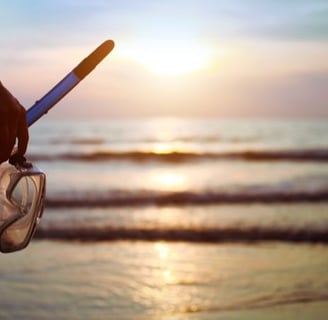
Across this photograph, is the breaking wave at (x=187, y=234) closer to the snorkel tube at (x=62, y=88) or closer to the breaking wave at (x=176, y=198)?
the breaking wave at (x=176, y=198)

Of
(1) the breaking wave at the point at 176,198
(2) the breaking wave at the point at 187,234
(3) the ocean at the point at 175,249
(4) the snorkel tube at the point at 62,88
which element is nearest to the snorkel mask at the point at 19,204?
(4) the snorkel tube at the point at 62,88

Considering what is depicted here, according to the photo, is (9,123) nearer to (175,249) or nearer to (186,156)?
(175,249)

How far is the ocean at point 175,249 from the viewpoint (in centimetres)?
757

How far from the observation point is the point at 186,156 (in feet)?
119

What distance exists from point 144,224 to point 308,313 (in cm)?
777

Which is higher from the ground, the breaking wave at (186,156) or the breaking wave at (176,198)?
the breaking wave at (176,198)

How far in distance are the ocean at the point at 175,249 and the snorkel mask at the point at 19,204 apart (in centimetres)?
572

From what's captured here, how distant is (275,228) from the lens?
44.8ft

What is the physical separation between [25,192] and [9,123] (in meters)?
0.22

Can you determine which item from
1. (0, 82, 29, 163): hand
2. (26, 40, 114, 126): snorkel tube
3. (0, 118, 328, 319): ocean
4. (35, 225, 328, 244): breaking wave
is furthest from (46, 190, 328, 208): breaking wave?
(0, 82, 29, 163): hand

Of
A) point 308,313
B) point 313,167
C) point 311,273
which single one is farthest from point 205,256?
point 313,167

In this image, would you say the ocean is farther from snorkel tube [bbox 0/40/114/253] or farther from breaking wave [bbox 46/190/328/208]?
snorkel tube [bbox 0/40/114/253]

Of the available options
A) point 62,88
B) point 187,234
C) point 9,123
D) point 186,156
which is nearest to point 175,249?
point 187,234

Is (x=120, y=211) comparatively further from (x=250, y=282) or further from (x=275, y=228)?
(x=250, y=282)
